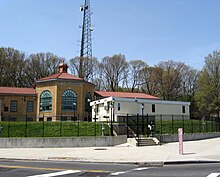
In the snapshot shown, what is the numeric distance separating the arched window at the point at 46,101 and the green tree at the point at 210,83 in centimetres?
3047

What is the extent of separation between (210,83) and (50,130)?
38363 millimetres

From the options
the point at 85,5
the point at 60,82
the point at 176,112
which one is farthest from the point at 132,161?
the point at 85,5

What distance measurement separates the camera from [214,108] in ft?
190

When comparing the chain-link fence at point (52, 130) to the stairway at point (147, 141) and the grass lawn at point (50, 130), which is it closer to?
the grass lawn at point (50, 130)

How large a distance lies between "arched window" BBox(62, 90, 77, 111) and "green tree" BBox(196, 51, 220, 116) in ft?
86.4

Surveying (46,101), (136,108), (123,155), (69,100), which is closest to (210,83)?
(136,108)

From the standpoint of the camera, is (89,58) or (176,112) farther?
(89,58)

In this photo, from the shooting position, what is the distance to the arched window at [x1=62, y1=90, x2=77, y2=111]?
5109 cm

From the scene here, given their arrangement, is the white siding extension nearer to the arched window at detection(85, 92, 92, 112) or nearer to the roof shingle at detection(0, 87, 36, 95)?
the arched window at detection(85, 92, 92, 112)

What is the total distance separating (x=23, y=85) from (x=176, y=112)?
38.6m

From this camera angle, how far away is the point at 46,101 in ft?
171

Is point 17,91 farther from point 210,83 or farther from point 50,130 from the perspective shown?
point 210,83

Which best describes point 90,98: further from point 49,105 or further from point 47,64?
point 47,64

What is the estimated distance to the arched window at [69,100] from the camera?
5109 centimetres
